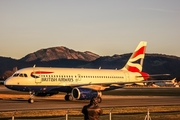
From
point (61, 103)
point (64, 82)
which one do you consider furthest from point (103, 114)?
point (64, 82)

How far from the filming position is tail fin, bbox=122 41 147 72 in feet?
189

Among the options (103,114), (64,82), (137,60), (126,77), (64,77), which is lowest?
(103,114)

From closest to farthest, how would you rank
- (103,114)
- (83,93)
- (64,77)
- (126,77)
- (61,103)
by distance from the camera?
(103,114) → (61,103) → (83,93) → (64,77) → (126,77)

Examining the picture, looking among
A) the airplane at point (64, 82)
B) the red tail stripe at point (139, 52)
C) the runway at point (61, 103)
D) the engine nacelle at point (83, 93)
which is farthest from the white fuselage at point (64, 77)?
the red tail stripe at point (139, 52)

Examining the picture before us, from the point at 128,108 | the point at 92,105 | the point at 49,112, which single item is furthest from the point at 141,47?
the point at 92,105

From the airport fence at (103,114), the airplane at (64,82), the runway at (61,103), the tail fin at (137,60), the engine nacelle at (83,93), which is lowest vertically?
the airport fence at (103,114)

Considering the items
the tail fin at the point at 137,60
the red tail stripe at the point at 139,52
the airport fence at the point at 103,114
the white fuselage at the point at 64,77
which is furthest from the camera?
the red tail stripe at the point at 139,52

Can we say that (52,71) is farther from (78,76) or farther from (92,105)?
(92,105)

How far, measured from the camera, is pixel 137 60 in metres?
58.4

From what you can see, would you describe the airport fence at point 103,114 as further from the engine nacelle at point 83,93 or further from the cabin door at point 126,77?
the cabin door at point 126,77

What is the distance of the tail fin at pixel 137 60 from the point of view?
189 ft

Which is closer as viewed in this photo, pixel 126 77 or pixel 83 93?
pixel 83 93

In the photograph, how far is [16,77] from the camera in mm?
44000

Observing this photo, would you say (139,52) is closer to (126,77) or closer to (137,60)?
(137,60)
